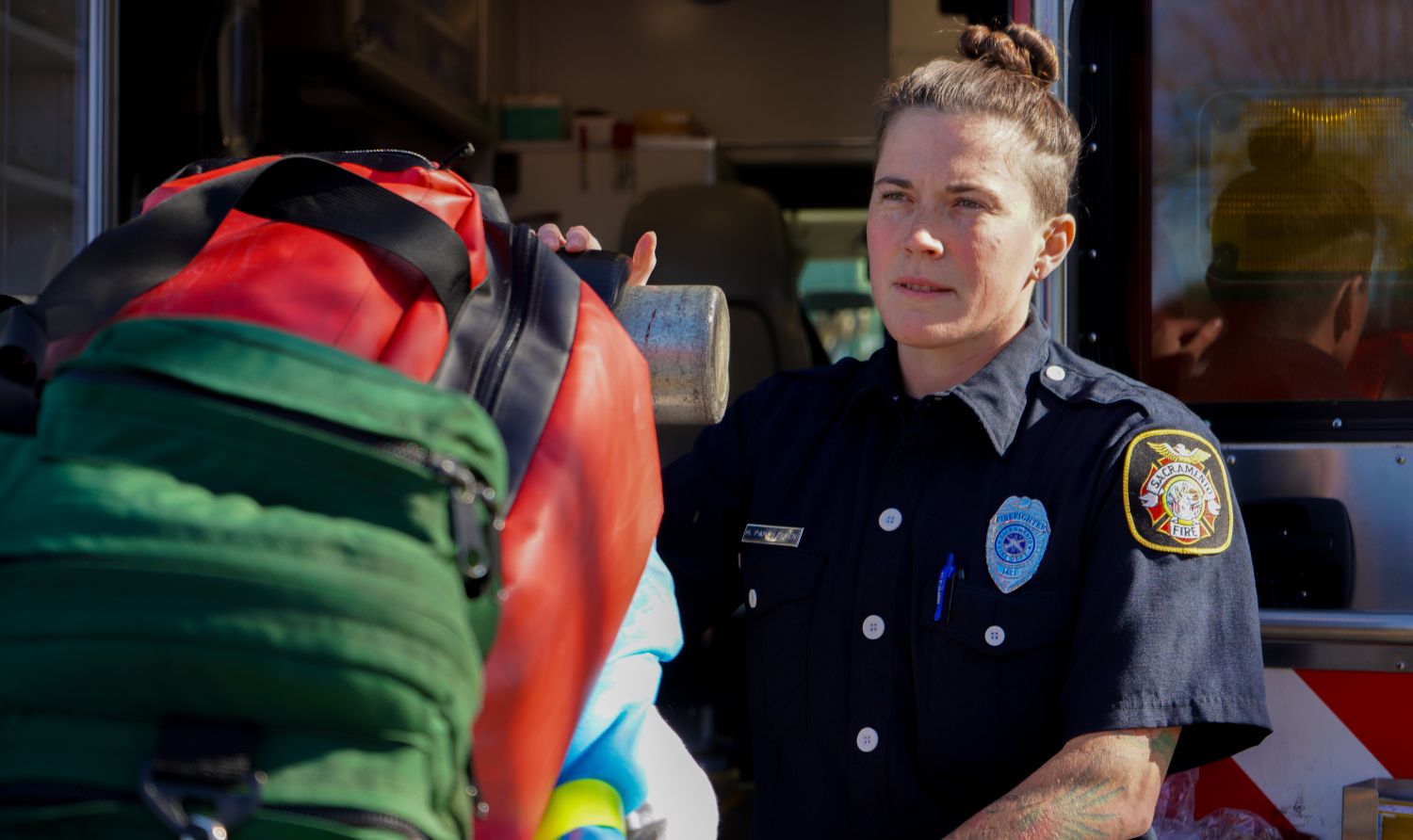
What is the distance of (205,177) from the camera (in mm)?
1121

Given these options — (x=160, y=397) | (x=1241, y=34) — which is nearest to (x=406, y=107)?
(x=1241, y=34)

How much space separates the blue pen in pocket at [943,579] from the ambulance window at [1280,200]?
667 mm

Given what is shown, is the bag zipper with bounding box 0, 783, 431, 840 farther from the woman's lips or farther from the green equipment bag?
the woman's lips

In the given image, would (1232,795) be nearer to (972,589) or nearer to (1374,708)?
(1374,708)

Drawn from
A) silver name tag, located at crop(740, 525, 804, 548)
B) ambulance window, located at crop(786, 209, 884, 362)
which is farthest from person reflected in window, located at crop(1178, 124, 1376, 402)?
ambulance window, located at crop(786, 209, 884, 362)

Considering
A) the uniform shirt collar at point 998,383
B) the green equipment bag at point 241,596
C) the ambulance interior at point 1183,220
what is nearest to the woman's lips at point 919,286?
the uniform shirt collar at point 998,383

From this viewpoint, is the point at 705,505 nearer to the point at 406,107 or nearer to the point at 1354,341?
the point at 1354,341

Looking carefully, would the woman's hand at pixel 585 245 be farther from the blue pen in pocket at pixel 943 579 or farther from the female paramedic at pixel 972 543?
the blue pen in pocket at pixel 943 579

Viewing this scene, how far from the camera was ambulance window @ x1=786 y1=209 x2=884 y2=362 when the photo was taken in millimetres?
6391

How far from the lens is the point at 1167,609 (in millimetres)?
1491

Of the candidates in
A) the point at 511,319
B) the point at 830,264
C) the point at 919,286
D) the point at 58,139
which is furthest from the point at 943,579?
the point at 830,264

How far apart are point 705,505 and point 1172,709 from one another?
0.61 m

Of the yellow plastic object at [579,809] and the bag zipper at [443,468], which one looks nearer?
the bag zipper at [443,468]

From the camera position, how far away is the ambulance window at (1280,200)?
6.60 ft
